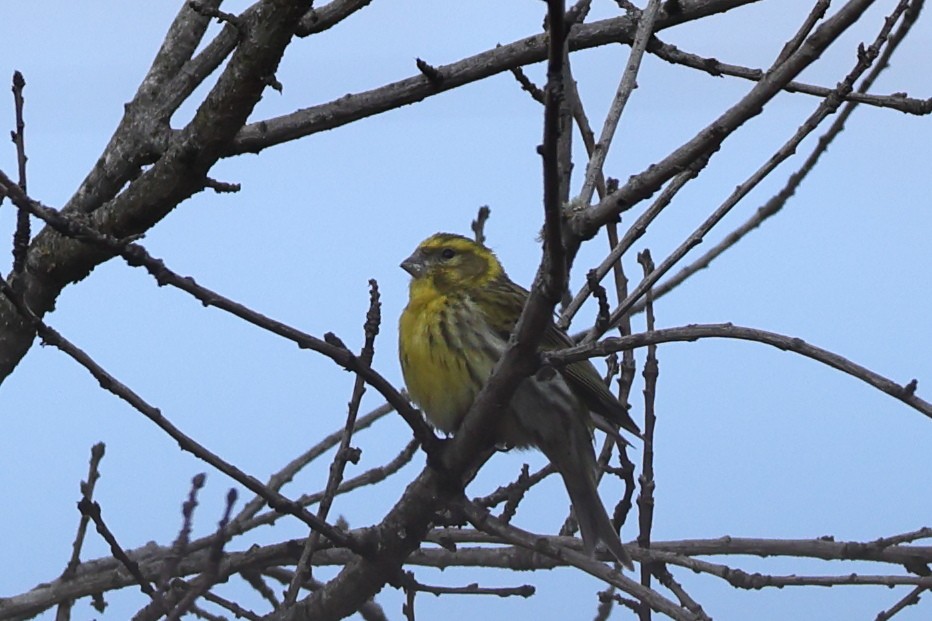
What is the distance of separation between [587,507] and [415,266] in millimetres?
1521

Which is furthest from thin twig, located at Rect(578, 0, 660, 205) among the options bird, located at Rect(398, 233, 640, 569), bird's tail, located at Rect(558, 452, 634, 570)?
bird's tail, located at Rect(558, 452, 634, 570)

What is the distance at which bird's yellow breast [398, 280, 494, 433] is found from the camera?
18.1ft

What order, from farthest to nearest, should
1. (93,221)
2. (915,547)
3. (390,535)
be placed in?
(93,221)
(915,547)
(390,535)

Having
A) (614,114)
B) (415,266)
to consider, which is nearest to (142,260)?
(614,114)

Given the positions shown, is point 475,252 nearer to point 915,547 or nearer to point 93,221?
point 93,221

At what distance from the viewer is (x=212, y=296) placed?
2.99 meters

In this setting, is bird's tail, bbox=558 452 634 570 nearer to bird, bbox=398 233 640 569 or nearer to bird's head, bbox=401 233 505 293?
bird, bbox=398 233 640 569

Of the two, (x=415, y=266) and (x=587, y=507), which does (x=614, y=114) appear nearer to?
(x=587, y=507)

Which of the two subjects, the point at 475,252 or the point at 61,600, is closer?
the point at 61,600

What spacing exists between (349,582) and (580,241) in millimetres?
1539

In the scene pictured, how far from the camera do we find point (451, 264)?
6.33 metres

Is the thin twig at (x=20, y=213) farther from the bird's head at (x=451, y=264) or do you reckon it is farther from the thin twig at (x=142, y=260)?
the bird's head at (x=451, y=264)

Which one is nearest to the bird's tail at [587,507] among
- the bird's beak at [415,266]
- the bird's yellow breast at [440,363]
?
the bird's yellow breast at [440,363]

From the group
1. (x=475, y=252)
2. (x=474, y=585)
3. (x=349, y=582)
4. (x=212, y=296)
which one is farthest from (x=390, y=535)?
(x=475, y=252)
